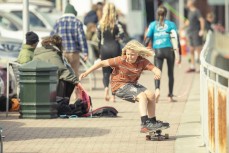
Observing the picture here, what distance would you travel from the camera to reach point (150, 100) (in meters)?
13.4

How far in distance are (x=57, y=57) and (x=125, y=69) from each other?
10.7 ft

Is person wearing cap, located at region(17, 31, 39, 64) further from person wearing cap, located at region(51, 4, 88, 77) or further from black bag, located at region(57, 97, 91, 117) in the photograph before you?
person wearing cap, located at region(51, 4, 88, 77)

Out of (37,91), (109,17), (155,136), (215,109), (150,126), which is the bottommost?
(155,136)

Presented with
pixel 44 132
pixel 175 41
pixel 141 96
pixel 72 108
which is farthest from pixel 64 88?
pixel 141 96

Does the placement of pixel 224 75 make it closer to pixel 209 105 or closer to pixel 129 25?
pixel 209 105

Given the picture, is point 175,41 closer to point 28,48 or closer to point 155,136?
point 28,48

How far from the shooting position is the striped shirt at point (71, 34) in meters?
19.4

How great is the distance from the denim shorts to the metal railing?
1.48 meters

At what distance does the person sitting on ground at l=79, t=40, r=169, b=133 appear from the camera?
43.7ft

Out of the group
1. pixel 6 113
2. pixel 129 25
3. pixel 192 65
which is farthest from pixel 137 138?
pixel 129 25

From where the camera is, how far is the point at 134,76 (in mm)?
13789

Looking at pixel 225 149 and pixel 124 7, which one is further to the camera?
pixel 124 7

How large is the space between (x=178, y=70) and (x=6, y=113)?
546 inches

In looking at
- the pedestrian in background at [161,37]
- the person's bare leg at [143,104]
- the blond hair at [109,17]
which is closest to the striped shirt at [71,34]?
the blond hair at [109,17]
